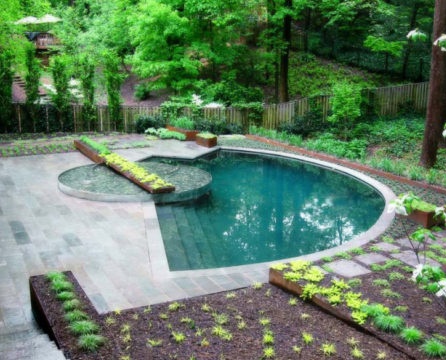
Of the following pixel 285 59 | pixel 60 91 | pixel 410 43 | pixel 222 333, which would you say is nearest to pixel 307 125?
pixel 285 59

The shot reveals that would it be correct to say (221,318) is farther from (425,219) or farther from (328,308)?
(425,219)

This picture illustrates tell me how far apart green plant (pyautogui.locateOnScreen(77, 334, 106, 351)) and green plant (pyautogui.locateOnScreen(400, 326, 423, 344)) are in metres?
2.87

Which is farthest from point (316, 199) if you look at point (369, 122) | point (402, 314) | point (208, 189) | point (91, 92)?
point (91, 92)

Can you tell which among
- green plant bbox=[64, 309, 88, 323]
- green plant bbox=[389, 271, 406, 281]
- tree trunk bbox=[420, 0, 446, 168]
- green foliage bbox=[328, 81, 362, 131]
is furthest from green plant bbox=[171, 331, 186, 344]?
green foliage bbox=[328, 81, 362, 131]

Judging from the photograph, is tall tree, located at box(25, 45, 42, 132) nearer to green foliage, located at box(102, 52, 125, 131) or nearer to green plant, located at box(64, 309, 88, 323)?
green foliage, located at box(102, 52, 125, 131)

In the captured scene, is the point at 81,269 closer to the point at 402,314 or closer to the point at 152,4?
the point at 402,314

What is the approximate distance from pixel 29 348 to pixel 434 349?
3.58 meters

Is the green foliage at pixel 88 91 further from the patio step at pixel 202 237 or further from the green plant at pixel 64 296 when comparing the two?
the green plant at pixel 64 296

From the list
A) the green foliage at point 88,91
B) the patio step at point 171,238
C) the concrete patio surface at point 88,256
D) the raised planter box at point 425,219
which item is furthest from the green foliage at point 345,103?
the concrete patio surface at point 88,256

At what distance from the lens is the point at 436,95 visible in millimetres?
11305

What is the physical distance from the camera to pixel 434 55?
1109 cm

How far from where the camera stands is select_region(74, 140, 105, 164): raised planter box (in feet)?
41.7

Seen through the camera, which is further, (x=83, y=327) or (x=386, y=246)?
(x=386, y=246)

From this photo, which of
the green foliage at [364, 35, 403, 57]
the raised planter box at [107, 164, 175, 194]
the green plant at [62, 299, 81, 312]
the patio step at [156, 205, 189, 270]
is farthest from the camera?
the green foliage at [364, 35, 403, 57]
